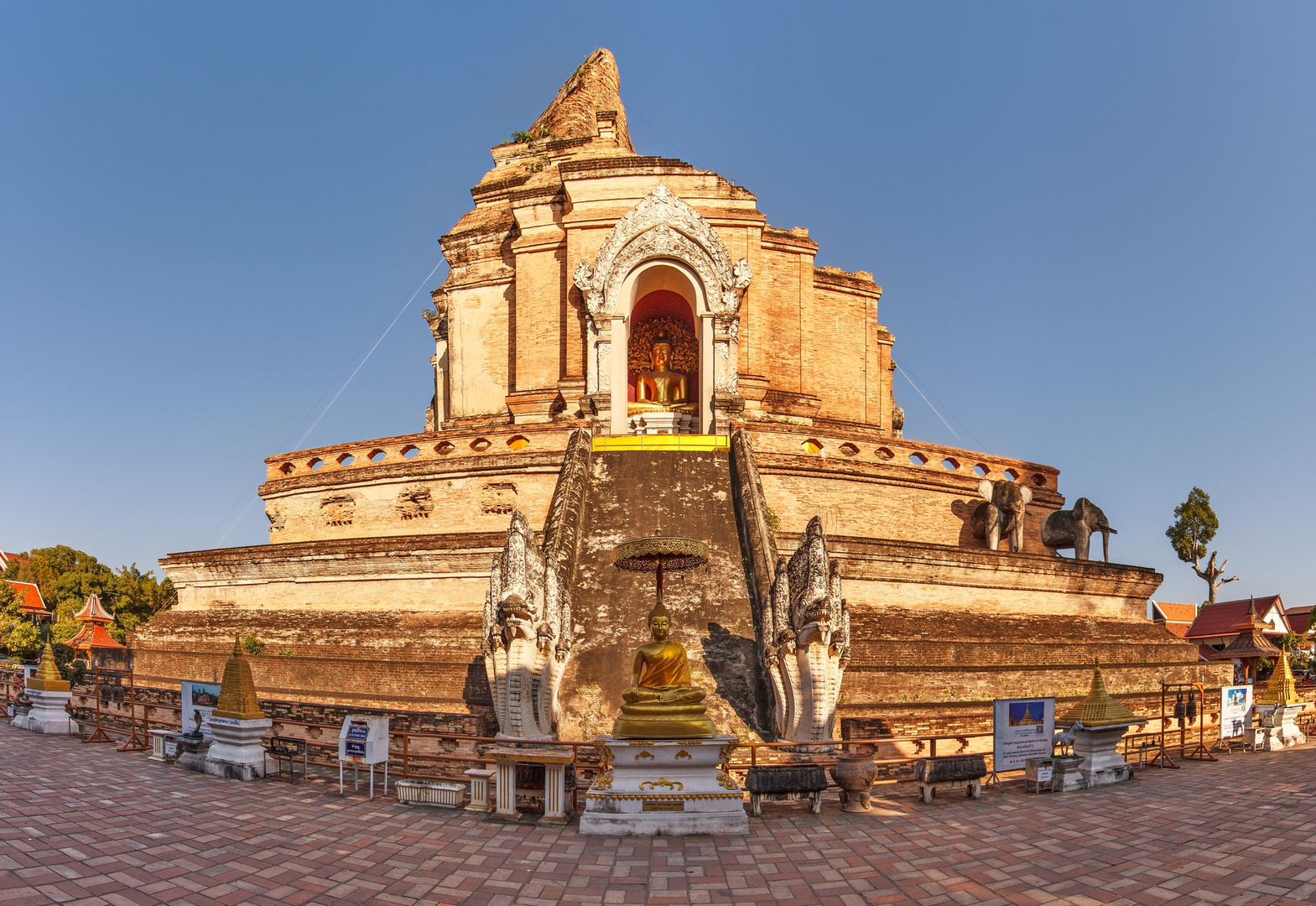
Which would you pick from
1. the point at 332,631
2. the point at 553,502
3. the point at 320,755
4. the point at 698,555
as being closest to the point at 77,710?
the point at 332,631

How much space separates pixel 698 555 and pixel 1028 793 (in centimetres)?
577

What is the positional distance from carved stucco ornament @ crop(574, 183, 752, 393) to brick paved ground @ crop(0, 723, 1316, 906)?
15.4m

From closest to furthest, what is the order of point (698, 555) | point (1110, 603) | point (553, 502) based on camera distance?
1. point (698, 555)
2. point (553, 502)
3. point (1110, 603)

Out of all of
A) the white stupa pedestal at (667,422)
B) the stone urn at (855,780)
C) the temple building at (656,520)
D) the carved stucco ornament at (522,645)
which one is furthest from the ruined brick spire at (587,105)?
the stone urn at (855,780)

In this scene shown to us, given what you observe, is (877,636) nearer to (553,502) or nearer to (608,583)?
(608,583)

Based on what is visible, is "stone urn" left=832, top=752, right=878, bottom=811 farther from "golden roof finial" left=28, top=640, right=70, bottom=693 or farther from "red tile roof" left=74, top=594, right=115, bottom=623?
"red tile roof" left=74, top=594, right=115, bottom=623

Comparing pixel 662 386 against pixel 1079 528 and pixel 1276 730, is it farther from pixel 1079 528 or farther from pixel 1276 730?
pixel 1276 730

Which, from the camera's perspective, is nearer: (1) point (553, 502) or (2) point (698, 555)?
(2) point (698, 555)

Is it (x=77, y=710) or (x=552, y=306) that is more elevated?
(x=552, y=306)

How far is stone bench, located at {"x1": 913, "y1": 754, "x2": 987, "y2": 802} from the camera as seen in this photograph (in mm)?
10781

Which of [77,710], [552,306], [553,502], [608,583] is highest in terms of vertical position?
[552,306]

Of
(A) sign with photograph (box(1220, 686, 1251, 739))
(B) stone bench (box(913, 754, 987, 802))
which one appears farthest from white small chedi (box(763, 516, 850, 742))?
(A) sign with photograph (box(1220, 686, 1251, 739))

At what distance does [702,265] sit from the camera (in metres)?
24.1

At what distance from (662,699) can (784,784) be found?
5.88 feet
